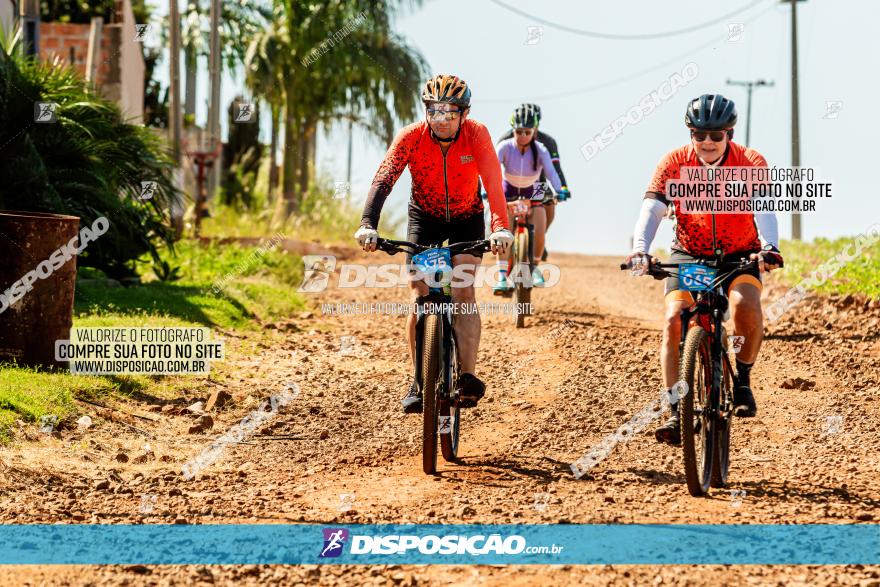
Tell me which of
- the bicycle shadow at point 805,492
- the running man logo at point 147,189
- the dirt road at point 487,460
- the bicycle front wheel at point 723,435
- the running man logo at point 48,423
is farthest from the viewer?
the running man logo at point 147,189

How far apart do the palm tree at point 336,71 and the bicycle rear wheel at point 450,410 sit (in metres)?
22.6

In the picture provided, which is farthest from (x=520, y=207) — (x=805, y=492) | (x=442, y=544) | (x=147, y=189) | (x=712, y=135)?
(x=442, y=544)

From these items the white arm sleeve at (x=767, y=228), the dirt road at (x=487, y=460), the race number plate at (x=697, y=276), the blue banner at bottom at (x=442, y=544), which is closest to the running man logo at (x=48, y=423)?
the dirt road at (x=487, y=460)

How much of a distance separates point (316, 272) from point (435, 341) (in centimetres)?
1287

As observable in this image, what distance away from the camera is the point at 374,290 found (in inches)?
736

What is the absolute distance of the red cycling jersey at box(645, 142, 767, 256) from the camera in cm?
692

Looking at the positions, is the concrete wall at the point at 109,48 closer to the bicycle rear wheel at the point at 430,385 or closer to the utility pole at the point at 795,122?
the utility pole at the point at 795,122

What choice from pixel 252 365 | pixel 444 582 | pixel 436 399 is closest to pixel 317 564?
pixel 444 582

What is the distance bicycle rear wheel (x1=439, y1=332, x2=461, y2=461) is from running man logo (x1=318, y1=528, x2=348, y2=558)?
4.77 feet

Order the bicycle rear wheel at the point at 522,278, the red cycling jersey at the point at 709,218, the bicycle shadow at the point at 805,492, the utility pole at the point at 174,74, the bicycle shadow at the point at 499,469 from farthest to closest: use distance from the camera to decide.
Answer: the utility pole at the point at 174,74 → the bicycle rear wheel at the point at 522,278 → the bicycle shadow at the point at 499,469 → the red cycling jersey at the point at 709,218 → the bicycle shadow at the point at 805,492

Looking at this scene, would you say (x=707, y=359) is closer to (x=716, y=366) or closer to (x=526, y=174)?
(x=716, y=366)

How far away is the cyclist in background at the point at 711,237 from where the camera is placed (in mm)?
6766

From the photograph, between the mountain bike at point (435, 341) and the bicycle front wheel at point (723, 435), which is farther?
the mountain bike at point (435, 341)

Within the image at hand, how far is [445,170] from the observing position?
24.7 ft
